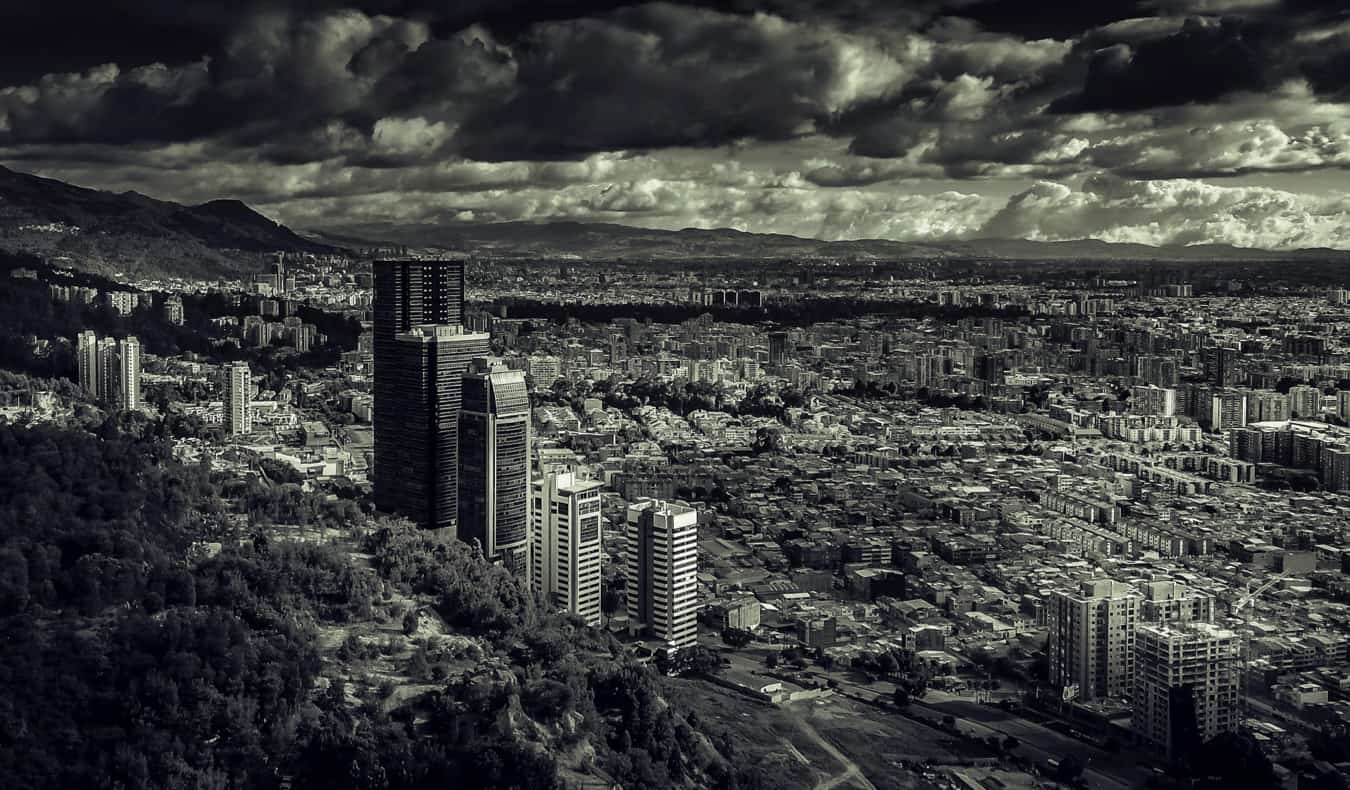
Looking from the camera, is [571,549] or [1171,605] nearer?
[1171,605]


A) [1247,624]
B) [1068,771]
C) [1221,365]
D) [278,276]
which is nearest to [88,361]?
[278,276]

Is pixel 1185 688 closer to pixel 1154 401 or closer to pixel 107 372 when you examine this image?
pixel 1154 401

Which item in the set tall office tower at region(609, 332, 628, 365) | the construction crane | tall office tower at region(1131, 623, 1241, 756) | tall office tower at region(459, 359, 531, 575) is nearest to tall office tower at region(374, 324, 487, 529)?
tall office tower at region(459, 359, 531, 575)

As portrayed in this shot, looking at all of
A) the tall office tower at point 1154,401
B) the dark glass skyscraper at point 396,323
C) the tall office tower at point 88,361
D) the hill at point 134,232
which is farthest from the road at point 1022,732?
the hill at point 134,232

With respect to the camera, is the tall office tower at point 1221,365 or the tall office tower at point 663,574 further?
the tall office tower at point 1221,365

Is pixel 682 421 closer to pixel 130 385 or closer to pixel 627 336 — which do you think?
pixel 627 336

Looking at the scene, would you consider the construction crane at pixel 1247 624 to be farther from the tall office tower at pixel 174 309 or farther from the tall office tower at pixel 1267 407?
the tall office tower at pixel 174 309
